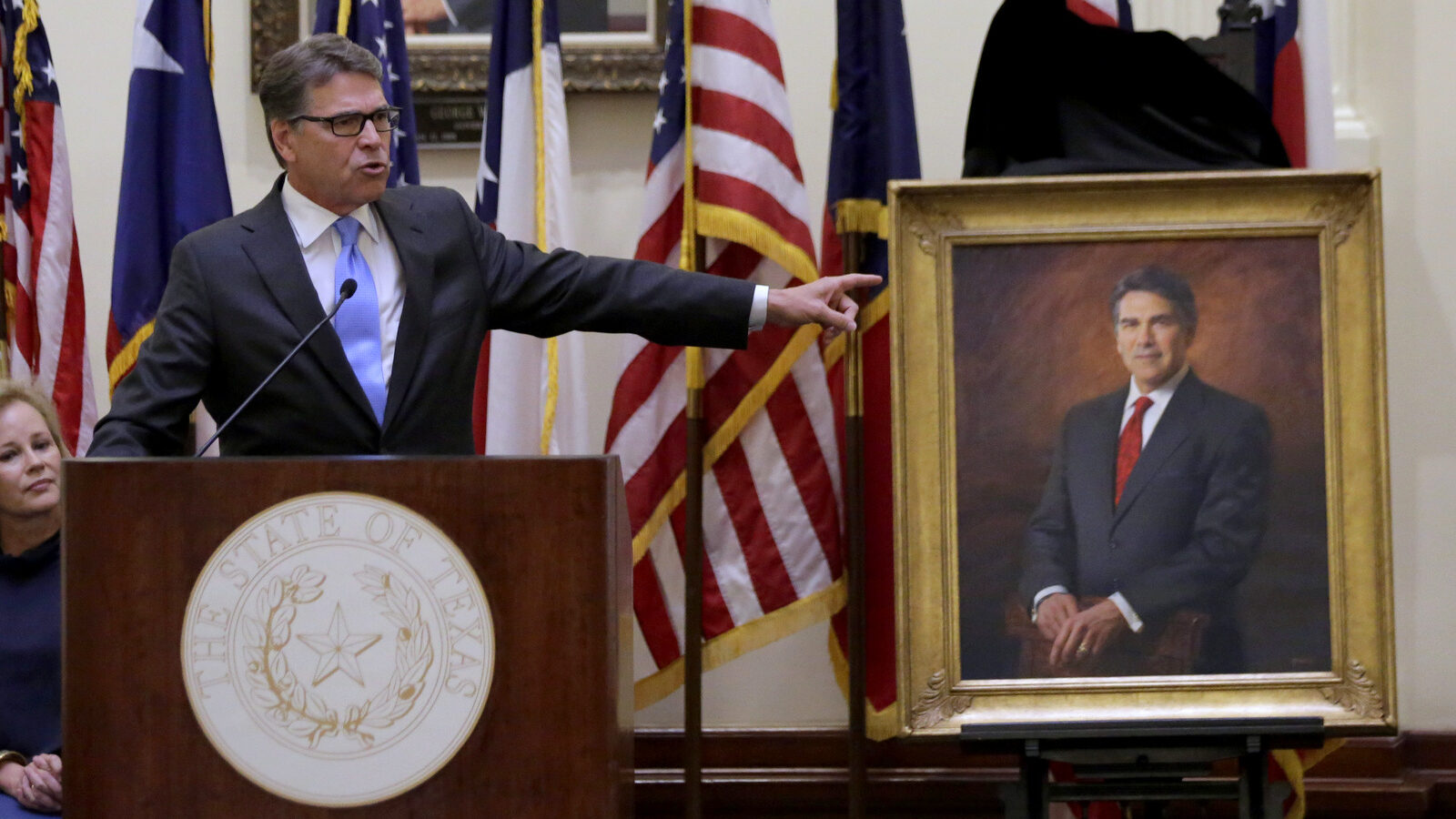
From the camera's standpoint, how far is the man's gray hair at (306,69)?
2.49 metres

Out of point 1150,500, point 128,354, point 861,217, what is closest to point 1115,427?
point 1150,500

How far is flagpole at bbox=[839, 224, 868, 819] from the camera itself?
135 inches

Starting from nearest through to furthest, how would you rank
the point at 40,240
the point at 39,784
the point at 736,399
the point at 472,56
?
the point at 39,784, the point at 736,399, the point at 40,240, the point at 472,56

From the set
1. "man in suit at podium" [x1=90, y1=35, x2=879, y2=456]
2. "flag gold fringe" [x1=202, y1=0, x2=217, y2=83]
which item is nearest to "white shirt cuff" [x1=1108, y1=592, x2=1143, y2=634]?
"man in suit at podium" [x1=90, y1=35, x2=879, y2=456]

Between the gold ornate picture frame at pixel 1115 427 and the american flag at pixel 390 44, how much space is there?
1513 mm

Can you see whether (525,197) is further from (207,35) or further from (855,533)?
(855,533)

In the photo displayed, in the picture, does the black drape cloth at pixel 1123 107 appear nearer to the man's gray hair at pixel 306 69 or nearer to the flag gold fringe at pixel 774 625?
the flag gold fringe at pixel 774 625

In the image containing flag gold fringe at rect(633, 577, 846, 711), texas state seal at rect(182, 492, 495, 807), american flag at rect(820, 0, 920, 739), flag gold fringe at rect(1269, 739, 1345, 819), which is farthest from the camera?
flag gold fringe at rect(633, 577, 846, 711)

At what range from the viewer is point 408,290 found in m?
2.43

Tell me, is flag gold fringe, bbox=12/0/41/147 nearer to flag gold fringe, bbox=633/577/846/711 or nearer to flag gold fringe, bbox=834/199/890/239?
flag gold fringe, bbox=834/199/890/239

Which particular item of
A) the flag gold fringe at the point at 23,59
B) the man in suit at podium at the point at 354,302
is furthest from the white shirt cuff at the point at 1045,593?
the flag gold fringe at the point at 23,59

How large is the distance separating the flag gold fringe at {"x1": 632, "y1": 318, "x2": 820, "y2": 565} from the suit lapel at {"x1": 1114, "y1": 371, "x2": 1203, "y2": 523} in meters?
1.00

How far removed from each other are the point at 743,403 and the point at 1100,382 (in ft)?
3.36

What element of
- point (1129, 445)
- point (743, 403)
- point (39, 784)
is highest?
point (743, 403)
